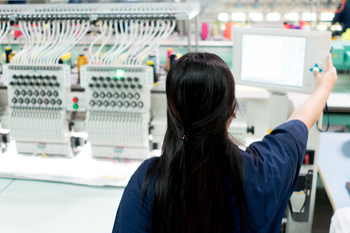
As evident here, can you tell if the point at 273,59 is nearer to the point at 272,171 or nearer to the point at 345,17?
the point at 272,171

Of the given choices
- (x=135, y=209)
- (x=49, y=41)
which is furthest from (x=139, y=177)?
(x=49, y=41)

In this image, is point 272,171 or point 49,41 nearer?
point 272,171

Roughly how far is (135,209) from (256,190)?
31 centimetres

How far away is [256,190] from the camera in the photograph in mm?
962

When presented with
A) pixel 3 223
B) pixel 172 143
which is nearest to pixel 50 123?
pixel 3 223

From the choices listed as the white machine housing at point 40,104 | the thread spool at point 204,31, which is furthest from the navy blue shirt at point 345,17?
the white machine housing at point 40,104

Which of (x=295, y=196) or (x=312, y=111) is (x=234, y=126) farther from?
(x=312, y=111)

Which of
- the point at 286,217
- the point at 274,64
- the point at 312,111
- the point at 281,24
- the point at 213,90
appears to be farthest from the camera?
the point at 281,24

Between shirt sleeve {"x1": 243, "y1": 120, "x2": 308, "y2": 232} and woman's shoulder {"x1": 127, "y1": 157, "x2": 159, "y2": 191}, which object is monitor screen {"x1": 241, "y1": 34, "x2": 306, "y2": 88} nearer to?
shirt sleeve {"x1": 243, "y1": 120, "x2": 308, "y2": 232}

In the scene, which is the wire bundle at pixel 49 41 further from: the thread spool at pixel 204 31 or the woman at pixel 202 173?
the thread spool at pixel 204 31

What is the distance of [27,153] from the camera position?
197cm

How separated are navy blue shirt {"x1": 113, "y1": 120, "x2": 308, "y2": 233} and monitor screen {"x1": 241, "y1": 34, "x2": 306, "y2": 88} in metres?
0.74

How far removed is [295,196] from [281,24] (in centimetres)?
357

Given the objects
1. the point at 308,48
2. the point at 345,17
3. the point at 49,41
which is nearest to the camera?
the point at 308,48
